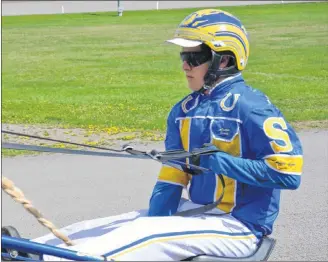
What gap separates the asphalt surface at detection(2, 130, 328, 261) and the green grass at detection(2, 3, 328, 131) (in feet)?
5.92

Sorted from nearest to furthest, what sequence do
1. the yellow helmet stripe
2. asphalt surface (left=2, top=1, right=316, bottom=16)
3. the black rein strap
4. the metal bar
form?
the metal bar
the black rein strap
the yellow helmet stripe
asphalt surface (left=2, top=1, right=316, bottom=16)

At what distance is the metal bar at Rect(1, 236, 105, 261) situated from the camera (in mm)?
3098

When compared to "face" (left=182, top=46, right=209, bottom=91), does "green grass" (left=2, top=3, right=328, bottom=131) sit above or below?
below

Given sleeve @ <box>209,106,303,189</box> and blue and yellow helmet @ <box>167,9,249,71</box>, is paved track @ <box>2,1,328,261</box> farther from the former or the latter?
blue and yellow helmet @ <box>167,9,249,71</box>

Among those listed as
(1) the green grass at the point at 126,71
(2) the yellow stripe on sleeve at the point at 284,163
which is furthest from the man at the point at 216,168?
(1) the green grass at the point at 126,71

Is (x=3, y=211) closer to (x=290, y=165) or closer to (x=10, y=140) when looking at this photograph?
(x=10, y=140)

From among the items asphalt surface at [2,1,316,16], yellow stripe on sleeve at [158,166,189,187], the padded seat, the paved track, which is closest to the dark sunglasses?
yellow stripe on sleeve at [158,166,189,187]

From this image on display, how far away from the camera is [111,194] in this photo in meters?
6.75

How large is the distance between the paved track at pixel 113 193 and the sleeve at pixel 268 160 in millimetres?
1808

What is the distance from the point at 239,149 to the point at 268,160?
0.18 metres

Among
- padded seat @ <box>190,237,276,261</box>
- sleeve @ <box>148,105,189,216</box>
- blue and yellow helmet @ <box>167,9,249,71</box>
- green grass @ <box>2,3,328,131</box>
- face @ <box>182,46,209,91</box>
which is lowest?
green grass @ <box>2,3,328,131</box>

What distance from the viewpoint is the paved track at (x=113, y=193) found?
564 centimetres

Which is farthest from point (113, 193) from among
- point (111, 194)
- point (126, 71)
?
point (126, 71)

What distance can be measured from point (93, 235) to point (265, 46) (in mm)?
17919
